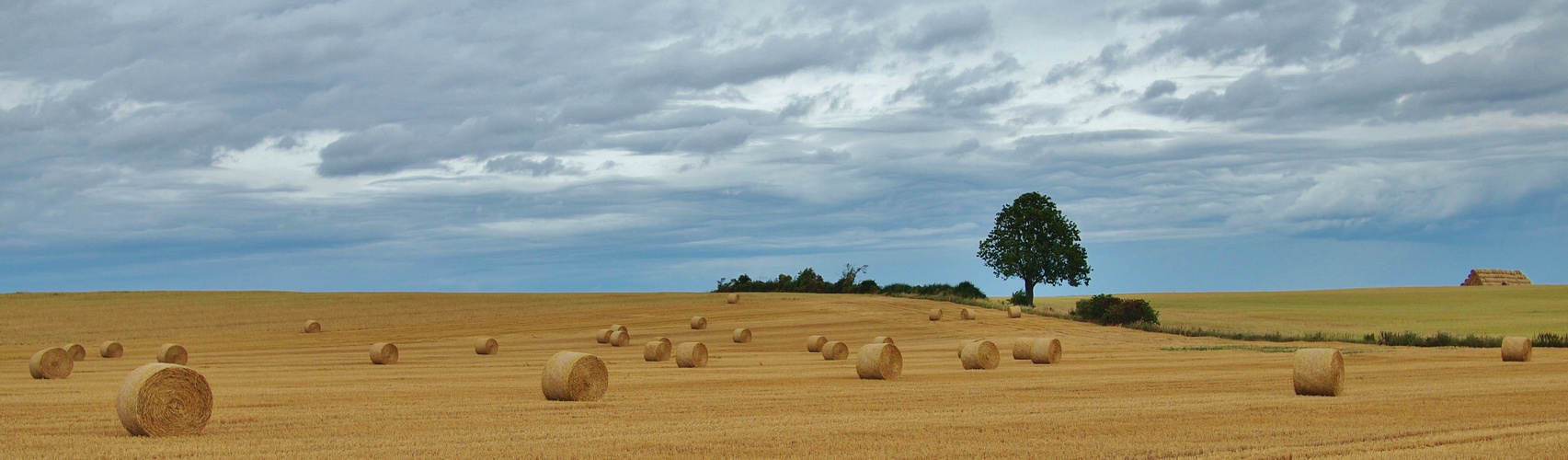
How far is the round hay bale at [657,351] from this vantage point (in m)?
29.2

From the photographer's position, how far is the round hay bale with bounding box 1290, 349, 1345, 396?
53.7ft

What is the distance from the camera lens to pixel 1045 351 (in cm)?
2747

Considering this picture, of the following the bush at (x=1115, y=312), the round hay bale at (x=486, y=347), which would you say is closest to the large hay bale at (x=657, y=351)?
the round hay bale at (x=486, y=347)

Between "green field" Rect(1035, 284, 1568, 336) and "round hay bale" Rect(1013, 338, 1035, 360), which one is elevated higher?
"green field" Rect(1035, 284, 1568, 336)

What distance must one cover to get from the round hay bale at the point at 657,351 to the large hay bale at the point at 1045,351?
8.46 meters

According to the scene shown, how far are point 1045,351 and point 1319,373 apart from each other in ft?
36.5

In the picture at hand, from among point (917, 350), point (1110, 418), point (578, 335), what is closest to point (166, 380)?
point (1110, 418)

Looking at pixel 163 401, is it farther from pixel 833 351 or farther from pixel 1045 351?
pixel 1045 351

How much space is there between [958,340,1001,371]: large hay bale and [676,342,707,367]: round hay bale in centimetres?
552

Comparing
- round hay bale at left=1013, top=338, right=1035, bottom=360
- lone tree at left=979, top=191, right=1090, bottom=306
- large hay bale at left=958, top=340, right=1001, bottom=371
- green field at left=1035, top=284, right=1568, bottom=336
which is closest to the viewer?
large hay bale at left=958, top=340, right=1001, bottom=371

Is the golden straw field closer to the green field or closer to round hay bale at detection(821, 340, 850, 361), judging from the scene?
round hay bale at detection(821, 340, 850, 361)

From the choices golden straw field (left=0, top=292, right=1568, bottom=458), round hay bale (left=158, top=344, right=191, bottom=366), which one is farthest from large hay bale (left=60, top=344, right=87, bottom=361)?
round hay bale (left=158, top=344, right=191, bottom=366)

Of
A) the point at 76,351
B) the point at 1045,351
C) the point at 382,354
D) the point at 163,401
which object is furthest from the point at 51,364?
the point at 1045,351

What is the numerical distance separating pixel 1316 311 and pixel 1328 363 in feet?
157
